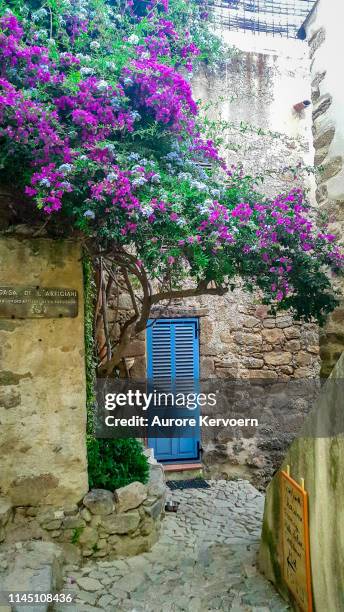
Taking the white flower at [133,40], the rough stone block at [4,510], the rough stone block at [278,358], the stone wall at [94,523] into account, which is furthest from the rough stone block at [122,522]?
the white flower at [133,40]

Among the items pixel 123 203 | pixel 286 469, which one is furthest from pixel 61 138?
pixel 286 469

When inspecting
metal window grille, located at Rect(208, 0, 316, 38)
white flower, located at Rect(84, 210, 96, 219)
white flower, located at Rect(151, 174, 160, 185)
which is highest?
metal window grille, located at Rect(208, 0, 316, 38)

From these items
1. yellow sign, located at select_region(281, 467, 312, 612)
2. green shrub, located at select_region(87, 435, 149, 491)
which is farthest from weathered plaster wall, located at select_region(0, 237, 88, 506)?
yellow sign, located at select_region(281, 467, 312, 612)

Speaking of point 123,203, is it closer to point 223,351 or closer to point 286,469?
point 286,469

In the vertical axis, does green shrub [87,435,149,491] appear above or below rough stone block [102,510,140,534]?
above

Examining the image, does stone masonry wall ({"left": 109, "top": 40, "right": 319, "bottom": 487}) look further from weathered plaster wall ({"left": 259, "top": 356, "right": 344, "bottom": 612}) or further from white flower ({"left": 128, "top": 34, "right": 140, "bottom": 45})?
weathered plaster wall ({"left": 259, "top": 356, "right": 344, "bottom": 612})

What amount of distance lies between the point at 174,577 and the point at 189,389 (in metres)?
2.82

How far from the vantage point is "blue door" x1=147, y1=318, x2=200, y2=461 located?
6.02 metres

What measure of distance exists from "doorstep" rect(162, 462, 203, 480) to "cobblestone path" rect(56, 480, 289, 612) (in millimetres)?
1248

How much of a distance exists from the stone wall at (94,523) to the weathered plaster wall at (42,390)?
9 cm

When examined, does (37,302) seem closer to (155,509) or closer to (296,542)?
(155,509)

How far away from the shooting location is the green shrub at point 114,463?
3.94 metres

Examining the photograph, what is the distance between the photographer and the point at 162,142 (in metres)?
3.78

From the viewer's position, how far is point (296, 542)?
280 cm
